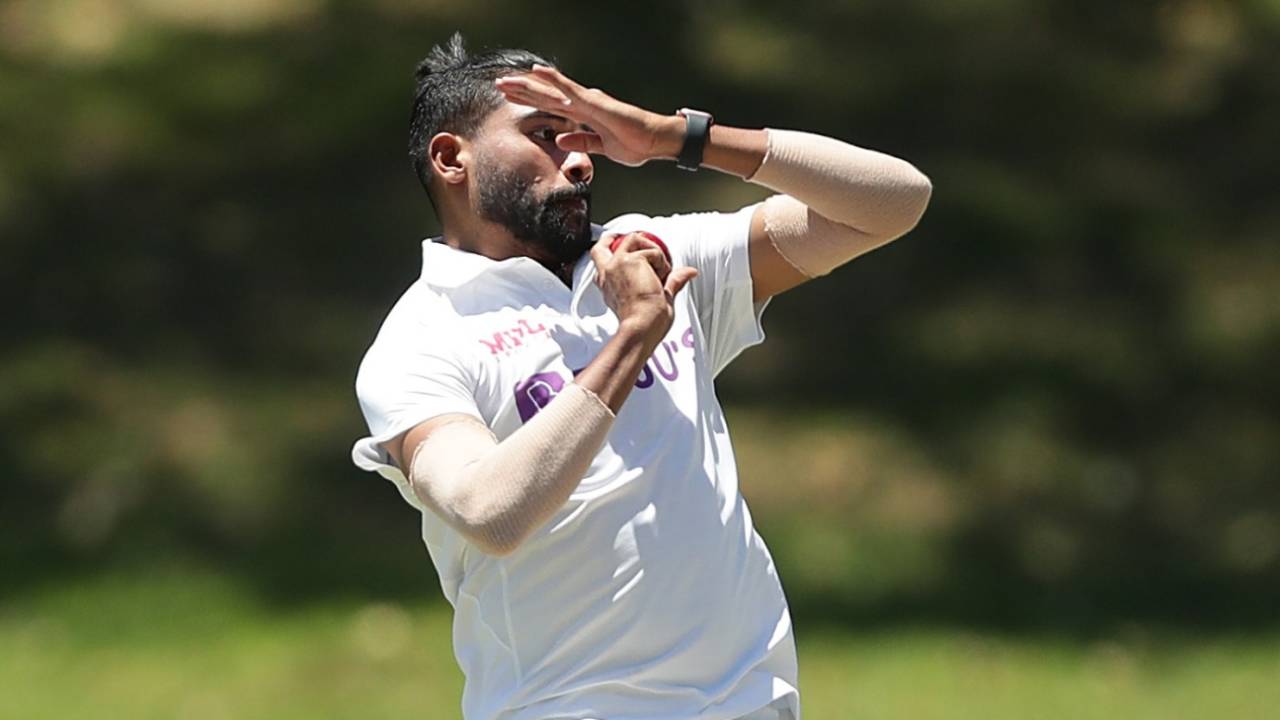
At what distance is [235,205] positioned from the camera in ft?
39.1

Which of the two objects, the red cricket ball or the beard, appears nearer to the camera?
the red cricket ball

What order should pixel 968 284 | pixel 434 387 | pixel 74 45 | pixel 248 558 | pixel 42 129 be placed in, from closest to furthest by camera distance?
pixel 434 387 → pixel 248 558 → pixel 968 284 → pixel 42 129 → pixel 74 45

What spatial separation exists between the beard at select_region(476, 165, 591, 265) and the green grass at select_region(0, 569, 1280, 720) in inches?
172

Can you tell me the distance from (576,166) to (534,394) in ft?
1.64

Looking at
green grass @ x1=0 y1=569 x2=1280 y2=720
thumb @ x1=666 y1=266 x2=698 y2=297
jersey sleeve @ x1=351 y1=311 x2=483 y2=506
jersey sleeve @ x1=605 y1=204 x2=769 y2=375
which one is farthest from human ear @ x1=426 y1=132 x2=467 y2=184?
green grass @ x1=0 y1=569 x2=1280 y2=720

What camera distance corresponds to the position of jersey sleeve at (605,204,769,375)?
401 centimetres

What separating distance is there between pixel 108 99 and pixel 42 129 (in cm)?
52

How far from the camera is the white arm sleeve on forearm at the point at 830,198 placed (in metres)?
3.84

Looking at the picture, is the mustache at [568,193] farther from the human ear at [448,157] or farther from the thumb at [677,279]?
the thumb at [677,279]

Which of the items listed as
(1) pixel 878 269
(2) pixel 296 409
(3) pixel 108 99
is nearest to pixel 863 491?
(1) pixel 878 269

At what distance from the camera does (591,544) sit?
3.66m

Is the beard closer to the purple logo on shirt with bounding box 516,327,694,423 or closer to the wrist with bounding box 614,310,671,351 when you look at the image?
the purple logo on shirt with bounding box 516,327,694,423

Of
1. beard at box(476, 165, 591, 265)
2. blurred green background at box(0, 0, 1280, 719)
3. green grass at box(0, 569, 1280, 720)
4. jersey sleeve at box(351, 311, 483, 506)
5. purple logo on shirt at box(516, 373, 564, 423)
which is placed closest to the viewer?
jersey sleeve at box(351, 311, 483, 506)

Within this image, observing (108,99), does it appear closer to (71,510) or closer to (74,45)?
(74,45)
